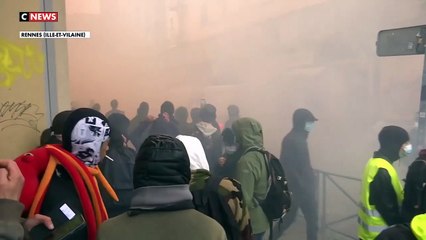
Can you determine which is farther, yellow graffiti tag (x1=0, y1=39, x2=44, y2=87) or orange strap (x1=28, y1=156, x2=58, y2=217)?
yellow graffiti tag (x1=0, y1=39, x2=44, y2=87)

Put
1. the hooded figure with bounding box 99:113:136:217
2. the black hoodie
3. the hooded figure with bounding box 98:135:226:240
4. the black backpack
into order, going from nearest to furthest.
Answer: the hooded figure with bounding box 98:135:226:240, the black backpack, the hooded figure with bounding box 99:113:136:217, the black hoodie

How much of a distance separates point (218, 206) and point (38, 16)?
227cm

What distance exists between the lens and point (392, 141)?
4.03 meters

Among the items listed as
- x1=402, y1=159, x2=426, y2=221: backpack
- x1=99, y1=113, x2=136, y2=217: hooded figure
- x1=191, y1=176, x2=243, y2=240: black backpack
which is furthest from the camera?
x1=402, y1=159, x2=426, y2=221: backpack

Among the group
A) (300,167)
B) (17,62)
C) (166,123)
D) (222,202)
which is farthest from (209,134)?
(222,202)

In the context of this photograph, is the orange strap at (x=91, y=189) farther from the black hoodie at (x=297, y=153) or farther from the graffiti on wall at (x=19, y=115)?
the black hoodie at (x=297, y=153)

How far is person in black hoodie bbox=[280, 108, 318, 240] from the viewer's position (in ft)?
16.4

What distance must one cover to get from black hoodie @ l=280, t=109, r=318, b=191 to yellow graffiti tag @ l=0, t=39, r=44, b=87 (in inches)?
107

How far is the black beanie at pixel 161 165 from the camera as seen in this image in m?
1.78

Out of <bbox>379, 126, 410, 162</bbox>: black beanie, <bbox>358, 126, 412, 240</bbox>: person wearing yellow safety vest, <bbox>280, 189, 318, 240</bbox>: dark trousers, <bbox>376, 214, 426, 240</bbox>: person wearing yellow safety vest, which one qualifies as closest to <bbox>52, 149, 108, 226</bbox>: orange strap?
<bbox>376, 214, 426, 240</bbox>: person wearing yellow safety vest

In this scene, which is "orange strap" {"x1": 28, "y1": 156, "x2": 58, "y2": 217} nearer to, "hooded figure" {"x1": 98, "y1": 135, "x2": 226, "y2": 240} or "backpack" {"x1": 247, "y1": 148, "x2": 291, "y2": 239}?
"hooded figure" {"x1": 98, "y1": 135, "x2": 226, "y2": 240}

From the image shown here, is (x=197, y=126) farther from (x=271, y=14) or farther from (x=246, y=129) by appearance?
(x=271, y=14)

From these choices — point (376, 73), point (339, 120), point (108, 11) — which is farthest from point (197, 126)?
point (376, 73)

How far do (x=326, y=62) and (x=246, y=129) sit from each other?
158 centimetres
